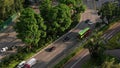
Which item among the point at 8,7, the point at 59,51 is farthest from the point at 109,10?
the point at 8,7

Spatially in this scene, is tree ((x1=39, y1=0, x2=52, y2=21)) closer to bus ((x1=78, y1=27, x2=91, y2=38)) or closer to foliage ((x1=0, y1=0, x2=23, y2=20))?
bus ((x1=78, y1=27, x2=91, y2=38))

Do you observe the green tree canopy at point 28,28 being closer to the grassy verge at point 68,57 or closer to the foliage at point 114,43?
the grassy verge at point 68,57

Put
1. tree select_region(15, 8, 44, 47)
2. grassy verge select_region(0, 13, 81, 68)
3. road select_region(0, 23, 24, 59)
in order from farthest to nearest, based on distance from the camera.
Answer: road select_region(0, 23, 24, 59), tree select_region(15, 8, 44, 47), grassy verge select_region(0, 13, 81, 68)

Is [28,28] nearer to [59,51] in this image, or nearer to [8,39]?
[59,51]

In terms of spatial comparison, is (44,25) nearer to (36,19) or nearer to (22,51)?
(36,19)

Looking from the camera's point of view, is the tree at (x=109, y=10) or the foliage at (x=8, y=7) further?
the foliage at (x=8, y=7)

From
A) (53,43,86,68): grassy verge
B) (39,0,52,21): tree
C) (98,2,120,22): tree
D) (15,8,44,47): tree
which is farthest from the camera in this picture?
(98,2,120,22): tree

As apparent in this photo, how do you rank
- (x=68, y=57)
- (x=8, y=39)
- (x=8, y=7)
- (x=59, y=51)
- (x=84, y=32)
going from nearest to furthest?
(x=68, y=57) < (x=59, y=51) < (x=84, y=32) < (x=8, y=39) < (x=8, y=7)

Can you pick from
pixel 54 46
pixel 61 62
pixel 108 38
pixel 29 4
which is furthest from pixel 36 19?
pixel 29 4

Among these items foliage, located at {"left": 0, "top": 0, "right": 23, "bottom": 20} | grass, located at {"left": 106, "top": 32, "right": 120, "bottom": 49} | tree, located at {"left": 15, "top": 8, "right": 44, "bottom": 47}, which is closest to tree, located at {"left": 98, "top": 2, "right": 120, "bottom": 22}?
grass, located at {"left": 106, "top": 32, "right": 120, "bottom": 49}

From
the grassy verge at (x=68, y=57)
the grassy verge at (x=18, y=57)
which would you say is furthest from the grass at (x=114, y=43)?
the grassy verge at (x=18, y=57)

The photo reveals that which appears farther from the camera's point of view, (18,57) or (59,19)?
(59,19)
